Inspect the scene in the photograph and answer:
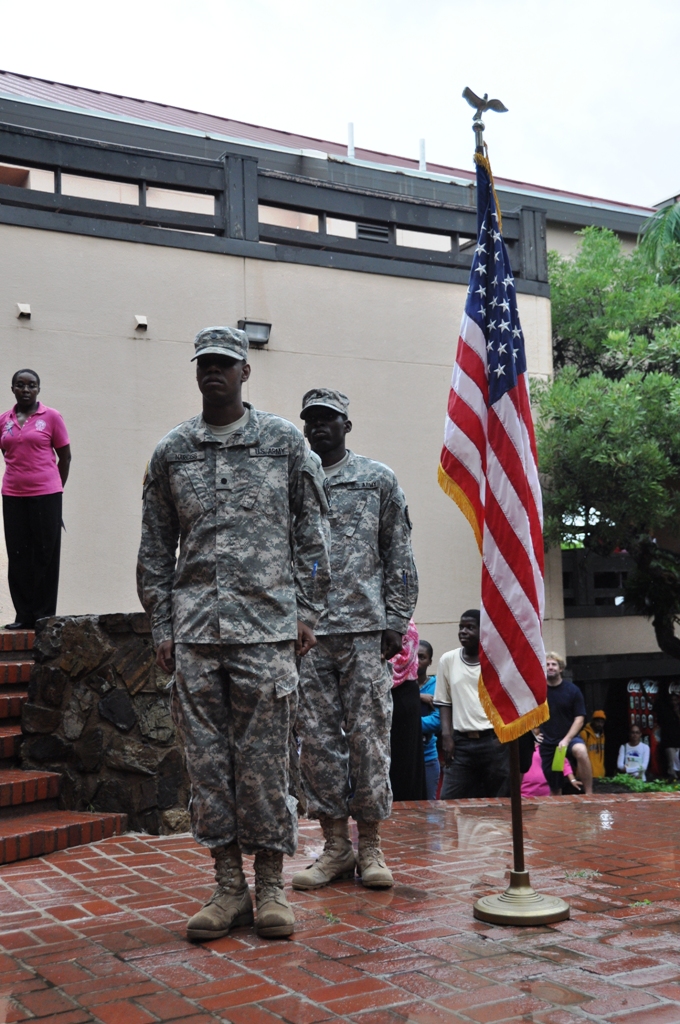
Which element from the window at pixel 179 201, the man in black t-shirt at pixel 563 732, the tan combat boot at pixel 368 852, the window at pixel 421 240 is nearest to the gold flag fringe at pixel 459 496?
the tan combat boot at pixel 368 852

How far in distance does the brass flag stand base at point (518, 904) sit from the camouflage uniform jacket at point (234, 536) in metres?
1.20

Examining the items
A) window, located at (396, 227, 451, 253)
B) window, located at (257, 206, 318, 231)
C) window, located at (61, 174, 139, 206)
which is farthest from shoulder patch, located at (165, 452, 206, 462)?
window, located at (396, 227, 451, 253)

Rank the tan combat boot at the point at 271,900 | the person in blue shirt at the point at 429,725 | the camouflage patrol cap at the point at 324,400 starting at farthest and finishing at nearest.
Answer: the person in blue shirt at the point at 429,725
the camouflage patrol cap at the point at 324,400
the tan combat boot at the point at 271,900

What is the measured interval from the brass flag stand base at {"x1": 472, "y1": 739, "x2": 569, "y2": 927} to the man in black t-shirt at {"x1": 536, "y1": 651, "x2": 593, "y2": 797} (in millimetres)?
4562

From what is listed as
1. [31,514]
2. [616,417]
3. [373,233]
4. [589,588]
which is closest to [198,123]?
[373,233]

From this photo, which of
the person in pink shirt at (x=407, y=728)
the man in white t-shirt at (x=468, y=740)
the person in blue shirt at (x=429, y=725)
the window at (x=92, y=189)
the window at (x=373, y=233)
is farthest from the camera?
the window at (x=373, y=233)

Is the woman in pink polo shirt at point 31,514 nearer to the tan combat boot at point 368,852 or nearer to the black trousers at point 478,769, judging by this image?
the black trousers at point 478,769

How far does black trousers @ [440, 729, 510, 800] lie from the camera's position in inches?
294

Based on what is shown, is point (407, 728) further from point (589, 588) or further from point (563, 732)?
point (589, 588)

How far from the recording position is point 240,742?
3.93 m

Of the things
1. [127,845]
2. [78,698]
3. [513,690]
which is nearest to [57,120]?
[78,698]

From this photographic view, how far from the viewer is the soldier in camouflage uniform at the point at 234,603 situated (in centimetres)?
390

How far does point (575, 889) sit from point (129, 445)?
818cm

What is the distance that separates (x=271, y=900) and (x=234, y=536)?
1350 millimetres
